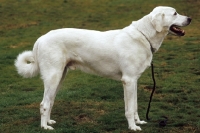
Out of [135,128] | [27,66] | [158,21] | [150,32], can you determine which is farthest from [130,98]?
[27,66]

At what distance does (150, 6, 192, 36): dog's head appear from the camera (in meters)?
6.85

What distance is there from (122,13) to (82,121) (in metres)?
19.7

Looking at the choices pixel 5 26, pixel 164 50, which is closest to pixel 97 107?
pixel 164 50

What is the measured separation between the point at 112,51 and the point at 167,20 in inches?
42.0

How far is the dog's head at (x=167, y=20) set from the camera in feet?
22.5

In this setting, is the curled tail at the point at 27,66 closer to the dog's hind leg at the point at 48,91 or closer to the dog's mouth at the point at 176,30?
the dog's hind leg at the point at 48,91

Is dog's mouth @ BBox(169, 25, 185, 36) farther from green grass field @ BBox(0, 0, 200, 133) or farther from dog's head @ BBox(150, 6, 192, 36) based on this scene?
green grass field @ BBox(0, 0, 200, 133)

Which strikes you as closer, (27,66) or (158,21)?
(158,21)

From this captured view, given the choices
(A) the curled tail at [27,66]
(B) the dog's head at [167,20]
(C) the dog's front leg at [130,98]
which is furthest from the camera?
(A) the curled tail at [27,66]

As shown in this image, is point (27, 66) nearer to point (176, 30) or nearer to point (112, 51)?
point (112, 51)

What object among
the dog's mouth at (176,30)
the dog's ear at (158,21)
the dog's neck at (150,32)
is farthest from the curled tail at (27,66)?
the dog's mouth at (176,30)

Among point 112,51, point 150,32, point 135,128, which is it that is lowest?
point 135,128

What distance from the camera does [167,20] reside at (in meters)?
6.88

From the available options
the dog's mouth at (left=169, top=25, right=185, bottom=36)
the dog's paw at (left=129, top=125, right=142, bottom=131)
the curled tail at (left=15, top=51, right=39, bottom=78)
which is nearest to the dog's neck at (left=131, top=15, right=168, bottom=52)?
the dog's mouth at (left=169, top=25, right=185, bottom=36)
